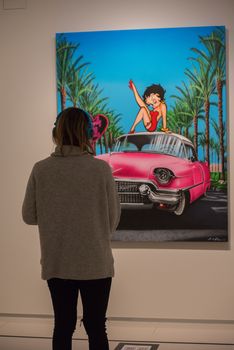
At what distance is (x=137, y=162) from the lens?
12.1ft

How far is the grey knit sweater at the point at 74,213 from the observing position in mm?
2264

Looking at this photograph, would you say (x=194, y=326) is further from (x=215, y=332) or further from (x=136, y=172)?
(x=136, y=172)

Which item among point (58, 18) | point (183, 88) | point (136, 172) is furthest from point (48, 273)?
point (58, 18)

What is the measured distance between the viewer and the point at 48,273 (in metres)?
2.29

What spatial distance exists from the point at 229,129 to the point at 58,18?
4.46ft

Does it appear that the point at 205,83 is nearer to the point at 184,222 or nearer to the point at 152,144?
the point at 152,144

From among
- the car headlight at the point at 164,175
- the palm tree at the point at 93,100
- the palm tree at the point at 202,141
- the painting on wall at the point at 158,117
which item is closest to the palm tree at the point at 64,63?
the painting on wall at the point at 158,117

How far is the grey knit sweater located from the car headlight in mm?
1366

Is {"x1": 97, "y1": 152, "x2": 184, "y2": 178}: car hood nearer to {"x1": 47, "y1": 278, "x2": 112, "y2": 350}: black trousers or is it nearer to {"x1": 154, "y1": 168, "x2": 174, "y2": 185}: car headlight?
{"x1": 154, "y1": 168, "x2": 174, "y2": 185}: car headlight

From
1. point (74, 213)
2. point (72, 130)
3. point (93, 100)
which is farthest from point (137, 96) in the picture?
point (74, 213)

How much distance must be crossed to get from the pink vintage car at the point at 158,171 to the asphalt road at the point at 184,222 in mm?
52

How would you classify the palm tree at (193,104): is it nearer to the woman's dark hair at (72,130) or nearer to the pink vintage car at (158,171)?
the pink vintage car at (158,171)

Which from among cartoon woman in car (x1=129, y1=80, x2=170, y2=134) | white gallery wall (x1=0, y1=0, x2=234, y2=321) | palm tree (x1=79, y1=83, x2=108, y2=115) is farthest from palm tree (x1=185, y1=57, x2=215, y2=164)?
palm tree (x1=79, y1=83, x2=108, y2=115)

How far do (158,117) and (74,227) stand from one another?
1.58m
